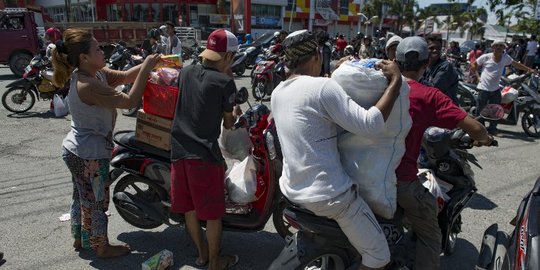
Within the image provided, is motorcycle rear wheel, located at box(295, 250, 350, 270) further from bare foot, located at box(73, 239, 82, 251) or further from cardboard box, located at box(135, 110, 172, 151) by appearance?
bare foot, located at box(73, 239, 82, 251)

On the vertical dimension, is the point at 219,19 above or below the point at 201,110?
above

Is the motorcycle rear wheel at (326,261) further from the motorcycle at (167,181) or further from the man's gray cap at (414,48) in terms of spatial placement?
the man's gray cap at (414,48)

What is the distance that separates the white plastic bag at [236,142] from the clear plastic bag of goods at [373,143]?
1.28 m

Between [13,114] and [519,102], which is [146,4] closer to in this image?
[13,114]

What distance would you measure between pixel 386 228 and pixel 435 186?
2.11ft

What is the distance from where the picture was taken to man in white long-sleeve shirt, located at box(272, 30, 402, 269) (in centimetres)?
196

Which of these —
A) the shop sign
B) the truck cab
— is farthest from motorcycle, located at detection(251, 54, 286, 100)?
the shop sign

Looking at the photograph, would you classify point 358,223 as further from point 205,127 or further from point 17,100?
point 17,100

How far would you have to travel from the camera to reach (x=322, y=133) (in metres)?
2.06

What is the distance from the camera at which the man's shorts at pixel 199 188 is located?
2.93 meters

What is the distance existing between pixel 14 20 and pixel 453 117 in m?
15.4

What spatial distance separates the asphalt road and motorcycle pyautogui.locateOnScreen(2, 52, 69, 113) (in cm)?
202

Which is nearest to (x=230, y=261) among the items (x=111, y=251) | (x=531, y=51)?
(x=111, y=251)

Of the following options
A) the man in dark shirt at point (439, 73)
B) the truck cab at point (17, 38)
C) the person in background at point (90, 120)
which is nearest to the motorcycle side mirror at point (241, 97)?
the person in background at point (90, 120)
